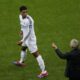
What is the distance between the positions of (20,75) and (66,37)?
14.5ft

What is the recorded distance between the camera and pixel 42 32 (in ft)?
70.6

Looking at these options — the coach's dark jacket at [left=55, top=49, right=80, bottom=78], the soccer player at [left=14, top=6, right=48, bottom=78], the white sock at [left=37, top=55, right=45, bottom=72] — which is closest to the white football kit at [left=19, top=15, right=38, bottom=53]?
the soccer player at [left=14, top=6, right=48, bottom=78]

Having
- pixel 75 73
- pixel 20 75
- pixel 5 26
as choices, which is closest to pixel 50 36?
pixel 5 26

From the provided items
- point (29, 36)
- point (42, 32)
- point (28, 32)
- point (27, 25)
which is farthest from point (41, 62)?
point (42, 32)

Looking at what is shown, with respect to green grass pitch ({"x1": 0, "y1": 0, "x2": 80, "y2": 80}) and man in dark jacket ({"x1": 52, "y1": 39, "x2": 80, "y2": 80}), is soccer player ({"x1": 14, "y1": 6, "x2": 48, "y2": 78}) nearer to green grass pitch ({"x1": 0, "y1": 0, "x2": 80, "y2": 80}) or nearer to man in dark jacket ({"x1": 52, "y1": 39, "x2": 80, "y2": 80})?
green grass pitch ({"x1": 0, "y1": 0, "x2": 80, "y2": 80})

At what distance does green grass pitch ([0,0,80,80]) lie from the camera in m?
17.5

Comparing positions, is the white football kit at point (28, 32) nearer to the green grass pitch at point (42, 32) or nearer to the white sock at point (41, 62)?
the white sock at point (41, 62)

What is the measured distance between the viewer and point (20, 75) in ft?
56.1

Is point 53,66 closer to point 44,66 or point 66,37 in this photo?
point 44,66

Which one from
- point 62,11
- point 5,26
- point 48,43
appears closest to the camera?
point 48,43

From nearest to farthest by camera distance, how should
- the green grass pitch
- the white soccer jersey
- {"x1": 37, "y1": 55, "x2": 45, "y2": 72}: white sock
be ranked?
1. the white soccer jersey
2. {"x1": 37, "y1": 55, "x2": 45, "y2": 72}: white sock
3. the green grass pitch

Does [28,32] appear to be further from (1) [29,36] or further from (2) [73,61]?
(2) [73,61]

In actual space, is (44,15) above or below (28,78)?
above

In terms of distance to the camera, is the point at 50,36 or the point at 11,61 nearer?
the point at 11,61
